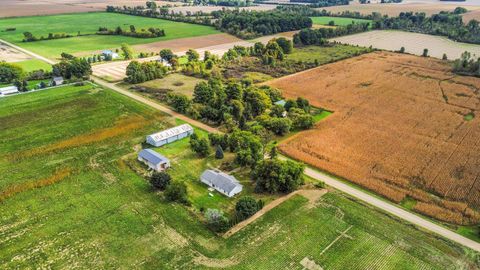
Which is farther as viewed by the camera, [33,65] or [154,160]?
[33,65]

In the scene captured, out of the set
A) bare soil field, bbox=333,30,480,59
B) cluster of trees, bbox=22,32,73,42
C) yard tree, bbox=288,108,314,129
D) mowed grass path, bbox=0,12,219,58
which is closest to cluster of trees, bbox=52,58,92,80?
mowed grass path, bbox=0,12,219,58

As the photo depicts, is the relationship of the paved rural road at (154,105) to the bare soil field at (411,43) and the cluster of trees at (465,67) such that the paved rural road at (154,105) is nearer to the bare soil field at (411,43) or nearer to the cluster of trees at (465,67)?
the cluster of trees at (465,67)

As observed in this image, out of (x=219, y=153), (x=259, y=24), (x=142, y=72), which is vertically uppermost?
(x=259, y=24)

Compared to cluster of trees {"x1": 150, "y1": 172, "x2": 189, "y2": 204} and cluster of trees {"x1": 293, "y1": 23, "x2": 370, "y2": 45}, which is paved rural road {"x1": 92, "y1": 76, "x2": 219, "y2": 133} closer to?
cluster of trees {"x1": 150, "y1": 172, "x2": 189, "y2": 204}

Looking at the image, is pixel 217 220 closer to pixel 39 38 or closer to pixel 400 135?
pixel 400 135

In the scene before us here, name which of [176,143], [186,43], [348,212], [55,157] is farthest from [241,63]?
[348,212]

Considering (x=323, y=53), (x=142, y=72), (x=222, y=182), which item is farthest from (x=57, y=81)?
(x=323, y=53)

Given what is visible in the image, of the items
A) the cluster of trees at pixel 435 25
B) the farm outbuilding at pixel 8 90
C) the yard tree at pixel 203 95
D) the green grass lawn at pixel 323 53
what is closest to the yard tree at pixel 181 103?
the yard tree at pixel 203 95
